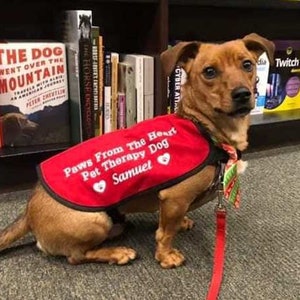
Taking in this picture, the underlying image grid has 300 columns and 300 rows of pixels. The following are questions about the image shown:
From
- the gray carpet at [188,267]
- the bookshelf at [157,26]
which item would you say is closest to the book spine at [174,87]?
the bookshelf at [157,26]

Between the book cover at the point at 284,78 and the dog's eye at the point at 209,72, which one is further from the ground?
the dog's eye at the point at 209,72

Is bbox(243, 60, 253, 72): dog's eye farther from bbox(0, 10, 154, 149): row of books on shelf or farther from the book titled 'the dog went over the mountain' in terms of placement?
the book titled 'the dog went over the mountain'

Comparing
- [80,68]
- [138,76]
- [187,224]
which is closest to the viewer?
[187,224]

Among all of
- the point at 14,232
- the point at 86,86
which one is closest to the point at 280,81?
the point at 86,86

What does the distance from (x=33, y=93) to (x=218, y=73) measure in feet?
2.40

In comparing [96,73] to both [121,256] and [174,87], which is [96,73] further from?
[121,256]

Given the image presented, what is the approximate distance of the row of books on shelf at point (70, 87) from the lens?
1.44 metres

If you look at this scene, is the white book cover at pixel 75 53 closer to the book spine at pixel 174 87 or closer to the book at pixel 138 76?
the book at pixel 138 76

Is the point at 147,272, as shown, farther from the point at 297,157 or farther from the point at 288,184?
the point at 297,157

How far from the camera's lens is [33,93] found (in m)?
1.49

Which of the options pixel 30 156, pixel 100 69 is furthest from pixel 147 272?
pixel 100 69

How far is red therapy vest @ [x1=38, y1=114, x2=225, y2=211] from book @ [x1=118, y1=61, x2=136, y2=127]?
60cm

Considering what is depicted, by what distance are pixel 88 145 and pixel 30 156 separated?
0.52 m

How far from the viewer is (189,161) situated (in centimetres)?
100
